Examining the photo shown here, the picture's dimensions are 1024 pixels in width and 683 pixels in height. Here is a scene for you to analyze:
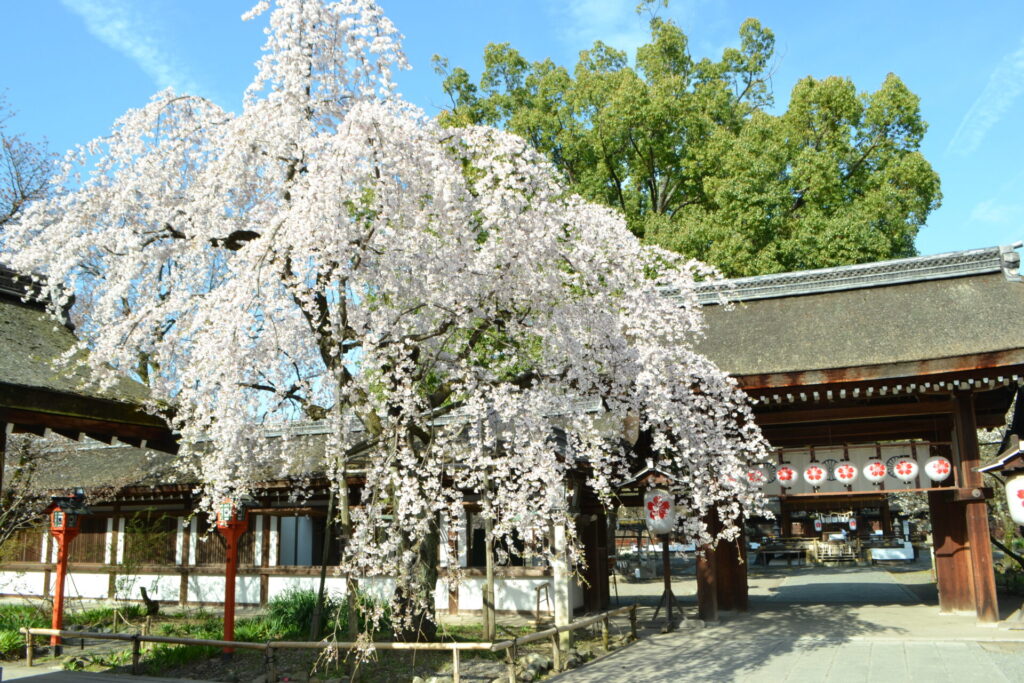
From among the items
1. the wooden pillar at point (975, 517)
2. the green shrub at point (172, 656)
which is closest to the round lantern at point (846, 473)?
the wooden pillar at point (975, 517)

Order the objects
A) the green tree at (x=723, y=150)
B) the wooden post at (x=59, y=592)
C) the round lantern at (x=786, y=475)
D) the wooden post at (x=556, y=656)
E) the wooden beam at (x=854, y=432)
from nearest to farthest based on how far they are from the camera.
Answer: the wooden post at (x=556, y=656) → the wooden post at (x=59, y=592) → the round lantern at (x=786, y=475) → the wooden beam at (x=854, y=432) → the green tree at (x=723, y=150)

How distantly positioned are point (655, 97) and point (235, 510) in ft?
68.3

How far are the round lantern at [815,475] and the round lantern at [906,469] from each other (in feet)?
3.74

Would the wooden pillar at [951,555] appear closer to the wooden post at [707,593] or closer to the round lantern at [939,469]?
the round lantern at [939,469]

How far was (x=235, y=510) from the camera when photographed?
11992 millimetres

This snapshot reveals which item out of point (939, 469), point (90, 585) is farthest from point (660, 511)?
point (90, 585)

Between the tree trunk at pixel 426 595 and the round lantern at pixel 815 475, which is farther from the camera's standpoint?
the round lantern at pixel 815 475

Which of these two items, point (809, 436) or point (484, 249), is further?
point (809, 436)

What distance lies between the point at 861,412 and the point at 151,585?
1604cm

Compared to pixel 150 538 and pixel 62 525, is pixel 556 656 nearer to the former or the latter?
pixel 62 525

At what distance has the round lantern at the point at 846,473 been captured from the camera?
13578 millimetres

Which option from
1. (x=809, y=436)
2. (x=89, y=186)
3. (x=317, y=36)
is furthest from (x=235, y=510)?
(x=809, y=436)

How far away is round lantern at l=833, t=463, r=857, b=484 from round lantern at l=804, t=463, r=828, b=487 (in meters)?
0.22

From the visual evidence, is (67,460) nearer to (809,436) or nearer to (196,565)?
(196,565)
